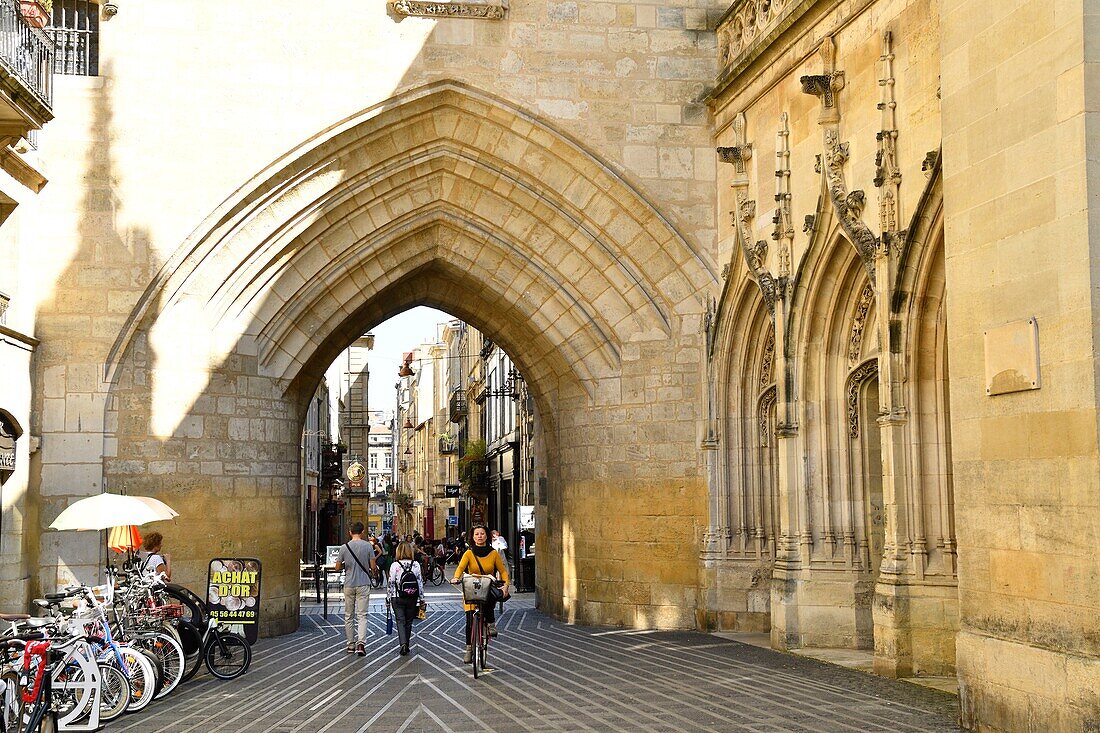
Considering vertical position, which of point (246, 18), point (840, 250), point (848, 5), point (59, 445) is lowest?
point (59, 445)

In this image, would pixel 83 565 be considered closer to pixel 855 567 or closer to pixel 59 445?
pixel 59 445

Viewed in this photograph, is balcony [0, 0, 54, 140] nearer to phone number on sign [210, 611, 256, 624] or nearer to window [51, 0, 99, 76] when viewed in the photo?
window [51, 0, 99, 76]

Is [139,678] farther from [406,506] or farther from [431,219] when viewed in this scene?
[406,506]

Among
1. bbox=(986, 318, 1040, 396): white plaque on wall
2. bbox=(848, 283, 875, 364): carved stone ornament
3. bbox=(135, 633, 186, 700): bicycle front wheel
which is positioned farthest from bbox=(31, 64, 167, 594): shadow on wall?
bbox=(986, 318, 1040, 396): white plaque on wall

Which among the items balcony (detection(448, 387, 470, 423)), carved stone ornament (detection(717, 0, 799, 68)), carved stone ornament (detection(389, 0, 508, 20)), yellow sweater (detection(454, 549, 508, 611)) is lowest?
yellow sweater (detection(454, 549, 508, 611))

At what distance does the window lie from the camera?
14227 mm

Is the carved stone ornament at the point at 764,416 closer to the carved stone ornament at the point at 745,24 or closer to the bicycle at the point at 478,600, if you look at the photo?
the carved stone ornament at the point at 745,24

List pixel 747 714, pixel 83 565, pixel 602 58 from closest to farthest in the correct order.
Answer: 1. pixel 747 714
2. pixel 83 565
3. pixel 602 58

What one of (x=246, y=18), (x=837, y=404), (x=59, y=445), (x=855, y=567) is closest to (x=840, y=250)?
(x=837, y=404)

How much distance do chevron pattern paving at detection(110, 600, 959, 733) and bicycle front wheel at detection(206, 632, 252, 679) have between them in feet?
0.32

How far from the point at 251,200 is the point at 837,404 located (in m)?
6.62

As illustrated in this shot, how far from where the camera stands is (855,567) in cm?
1184

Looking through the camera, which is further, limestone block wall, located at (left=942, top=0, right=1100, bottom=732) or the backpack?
the backpack

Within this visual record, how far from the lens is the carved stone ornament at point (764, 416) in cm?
1387
